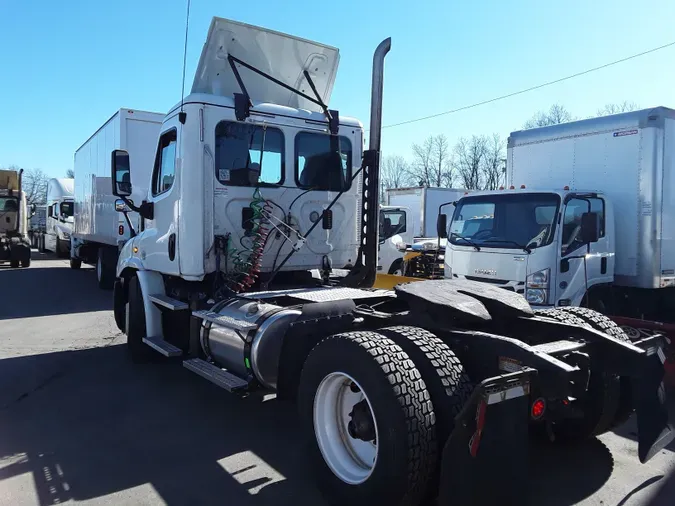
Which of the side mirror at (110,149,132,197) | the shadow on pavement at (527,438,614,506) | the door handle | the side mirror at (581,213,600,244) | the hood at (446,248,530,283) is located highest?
the side mirror at (110,149,132,197)

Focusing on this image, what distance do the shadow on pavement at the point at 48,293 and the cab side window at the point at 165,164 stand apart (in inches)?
247

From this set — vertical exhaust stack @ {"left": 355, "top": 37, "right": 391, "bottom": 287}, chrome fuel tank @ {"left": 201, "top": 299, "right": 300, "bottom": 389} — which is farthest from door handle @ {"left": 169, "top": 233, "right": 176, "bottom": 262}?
vertical exhaust stack @ {"left": 355, "top": 37, "right": 391, "bottom": 287}

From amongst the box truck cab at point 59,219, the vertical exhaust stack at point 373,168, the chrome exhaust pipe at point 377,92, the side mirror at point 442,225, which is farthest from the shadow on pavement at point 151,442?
the box truck cab at point 59,219

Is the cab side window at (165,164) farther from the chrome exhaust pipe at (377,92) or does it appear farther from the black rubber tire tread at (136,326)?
the chrome exhaust pipe at (377,92)

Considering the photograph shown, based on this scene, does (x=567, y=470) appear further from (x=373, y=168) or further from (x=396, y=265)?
(x=396, y=265)

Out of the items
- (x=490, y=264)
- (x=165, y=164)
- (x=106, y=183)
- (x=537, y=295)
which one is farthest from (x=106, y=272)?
(x=537, y=295)

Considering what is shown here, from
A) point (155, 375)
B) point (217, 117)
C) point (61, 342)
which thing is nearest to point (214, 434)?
point (155, 375)

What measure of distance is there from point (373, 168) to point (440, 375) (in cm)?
308

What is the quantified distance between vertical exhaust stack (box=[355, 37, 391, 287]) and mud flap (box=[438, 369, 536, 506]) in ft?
10.2

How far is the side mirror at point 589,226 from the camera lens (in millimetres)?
6691

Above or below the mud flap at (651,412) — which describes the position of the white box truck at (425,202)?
above

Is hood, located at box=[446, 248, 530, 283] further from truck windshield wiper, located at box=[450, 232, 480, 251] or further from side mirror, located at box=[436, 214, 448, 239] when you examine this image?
side mirror, located at box=[436, 214, 448, 239]

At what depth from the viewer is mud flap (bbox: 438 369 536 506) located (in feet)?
8.80

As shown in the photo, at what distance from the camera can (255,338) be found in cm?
425
